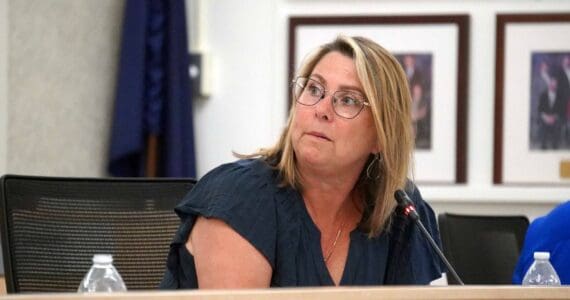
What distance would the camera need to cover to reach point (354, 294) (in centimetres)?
100

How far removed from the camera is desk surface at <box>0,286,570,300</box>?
3.09 feet

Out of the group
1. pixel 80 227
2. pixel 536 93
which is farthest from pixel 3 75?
pixel 536 93

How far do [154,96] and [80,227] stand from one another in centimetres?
200

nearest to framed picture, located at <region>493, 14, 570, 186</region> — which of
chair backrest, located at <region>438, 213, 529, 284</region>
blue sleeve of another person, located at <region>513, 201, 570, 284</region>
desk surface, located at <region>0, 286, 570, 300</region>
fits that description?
chair backrest, located at <region>438, 213, 529, 284</region>

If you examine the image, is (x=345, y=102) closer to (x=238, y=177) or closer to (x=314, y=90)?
(x=314, y=90)

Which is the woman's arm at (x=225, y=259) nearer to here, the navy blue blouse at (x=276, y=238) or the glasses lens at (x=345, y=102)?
the navy blue blouse at (x=276, y=238)

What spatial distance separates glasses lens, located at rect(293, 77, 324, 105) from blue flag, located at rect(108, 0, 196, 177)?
7.04 feet

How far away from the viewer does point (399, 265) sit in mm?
2275

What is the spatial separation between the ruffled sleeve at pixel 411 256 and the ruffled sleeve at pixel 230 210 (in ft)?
1.10

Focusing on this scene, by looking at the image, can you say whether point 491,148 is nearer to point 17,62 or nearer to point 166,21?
point 166,21

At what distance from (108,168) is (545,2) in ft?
6.55

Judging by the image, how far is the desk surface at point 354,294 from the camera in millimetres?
941

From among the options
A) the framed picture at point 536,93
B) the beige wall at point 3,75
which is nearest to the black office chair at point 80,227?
the beige wall at point 3,75

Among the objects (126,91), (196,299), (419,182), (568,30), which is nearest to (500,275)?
(419,182)
